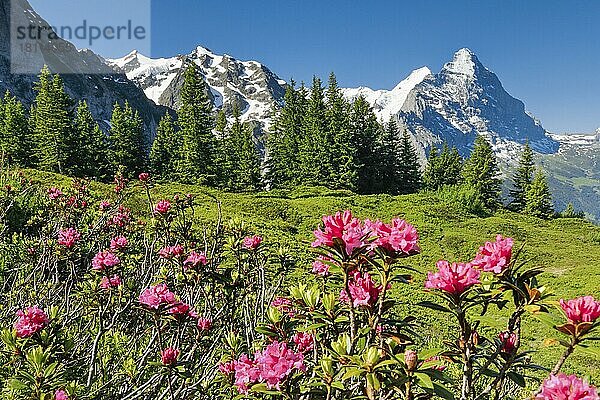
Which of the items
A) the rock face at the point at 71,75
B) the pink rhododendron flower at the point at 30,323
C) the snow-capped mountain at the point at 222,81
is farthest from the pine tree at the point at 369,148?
the snow-capped mountain at the point at 222,81

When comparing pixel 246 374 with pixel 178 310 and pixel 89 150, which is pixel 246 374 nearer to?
pixel 178 310

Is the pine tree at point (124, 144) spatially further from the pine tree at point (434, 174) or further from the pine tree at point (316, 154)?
the pine tree at point (434, 174)

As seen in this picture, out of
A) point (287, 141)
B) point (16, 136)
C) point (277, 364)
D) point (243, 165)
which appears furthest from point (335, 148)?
point (277, 364)

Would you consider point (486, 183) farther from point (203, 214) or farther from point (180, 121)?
point (203, 214)

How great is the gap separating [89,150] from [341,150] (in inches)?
564

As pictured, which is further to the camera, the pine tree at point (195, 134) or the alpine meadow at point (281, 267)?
the pine tree at point (195, 134)

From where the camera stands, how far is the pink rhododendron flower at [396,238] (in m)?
1.17

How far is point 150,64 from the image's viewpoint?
174000mm

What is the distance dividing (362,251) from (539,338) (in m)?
7.71

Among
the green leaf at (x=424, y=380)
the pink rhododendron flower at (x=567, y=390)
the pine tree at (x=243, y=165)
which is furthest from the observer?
the pine tree at (x=243, y=165)

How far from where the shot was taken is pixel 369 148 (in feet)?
96.6

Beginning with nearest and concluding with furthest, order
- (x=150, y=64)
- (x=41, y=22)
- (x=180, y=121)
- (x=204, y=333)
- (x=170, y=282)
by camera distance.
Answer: (x=204, y=333) → (x=170, y=282) → (x=180, y=121) → (x=41, y=22) → (x=150, y=64)

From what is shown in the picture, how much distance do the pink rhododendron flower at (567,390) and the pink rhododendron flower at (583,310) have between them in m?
0.26

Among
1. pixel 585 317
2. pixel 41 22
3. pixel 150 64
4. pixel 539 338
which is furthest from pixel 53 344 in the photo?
pixel 150 64
